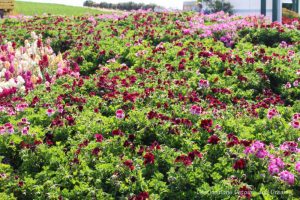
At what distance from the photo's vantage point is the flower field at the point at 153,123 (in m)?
4.49

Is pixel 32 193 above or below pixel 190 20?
below

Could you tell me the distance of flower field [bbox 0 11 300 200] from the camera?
4.49 m

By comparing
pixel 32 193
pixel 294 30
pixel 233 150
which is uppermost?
pixel 294 30

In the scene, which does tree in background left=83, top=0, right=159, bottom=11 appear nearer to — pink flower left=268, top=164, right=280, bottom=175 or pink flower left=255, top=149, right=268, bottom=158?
pink flower left=255, top=149, right=268, bottom=158

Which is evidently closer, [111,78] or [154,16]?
[111,78]

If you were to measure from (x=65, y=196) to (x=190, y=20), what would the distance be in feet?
32.7

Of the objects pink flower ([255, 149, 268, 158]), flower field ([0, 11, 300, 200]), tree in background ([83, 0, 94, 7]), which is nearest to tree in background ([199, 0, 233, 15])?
flower field ([0, 11, 300, 200])

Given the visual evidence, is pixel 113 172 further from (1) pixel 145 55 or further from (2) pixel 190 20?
(2) pixel 190 20

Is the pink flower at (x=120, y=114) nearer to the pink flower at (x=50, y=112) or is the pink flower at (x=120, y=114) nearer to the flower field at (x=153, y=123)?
the flower field at (x=153, y=123)

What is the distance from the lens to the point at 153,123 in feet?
18.0

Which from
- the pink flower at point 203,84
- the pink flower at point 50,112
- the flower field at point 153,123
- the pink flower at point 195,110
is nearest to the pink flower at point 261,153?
the flower field at point 153,123

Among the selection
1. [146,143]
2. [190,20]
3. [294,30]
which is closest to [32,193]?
[146,143]

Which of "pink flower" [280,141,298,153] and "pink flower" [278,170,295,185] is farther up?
"pink flower" [280,141,298,153]

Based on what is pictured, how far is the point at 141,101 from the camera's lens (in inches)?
247
